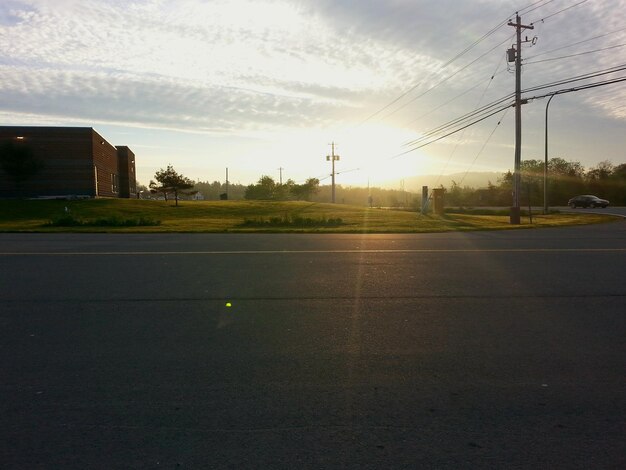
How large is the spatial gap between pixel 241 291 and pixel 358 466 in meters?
5.64

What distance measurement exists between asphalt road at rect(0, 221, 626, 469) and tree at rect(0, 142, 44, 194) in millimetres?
48053

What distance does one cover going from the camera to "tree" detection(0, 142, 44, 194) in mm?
51188

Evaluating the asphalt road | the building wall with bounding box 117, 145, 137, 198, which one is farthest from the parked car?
the building wall with bounding box 117, 145, 137, 198

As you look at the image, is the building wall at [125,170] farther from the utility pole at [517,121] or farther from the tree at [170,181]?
the utility pole at [517,121]

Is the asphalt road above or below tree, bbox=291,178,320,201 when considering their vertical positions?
below

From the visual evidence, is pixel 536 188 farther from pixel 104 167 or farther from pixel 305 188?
pixel 104 167

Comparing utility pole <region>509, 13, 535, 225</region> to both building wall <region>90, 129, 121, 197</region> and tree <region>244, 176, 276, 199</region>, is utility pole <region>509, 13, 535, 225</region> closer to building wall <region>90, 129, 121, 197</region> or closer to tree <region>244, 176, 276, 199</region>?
building wall <region>90, 129, 121, 197</region>

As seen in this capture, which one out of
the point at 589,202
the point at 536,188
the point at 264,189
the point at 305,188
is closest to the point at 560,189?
the point at 536,188

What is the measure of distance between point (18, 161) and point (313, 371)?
5562 cm

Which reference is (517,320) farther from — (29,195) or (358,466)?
(29,195)

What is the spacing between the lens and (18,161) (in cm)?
5150

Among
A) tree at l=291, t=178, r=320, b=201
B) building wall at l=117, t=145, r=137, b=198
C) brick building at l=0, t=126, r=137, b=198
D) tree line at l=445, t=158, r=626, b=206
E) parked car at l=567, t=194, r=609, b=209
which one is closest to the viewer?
brick building at l=0, t=126, r=137, b=198

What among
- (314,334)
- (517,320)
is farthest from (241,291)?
(517,320)

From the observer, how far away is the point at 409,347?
223 inches
